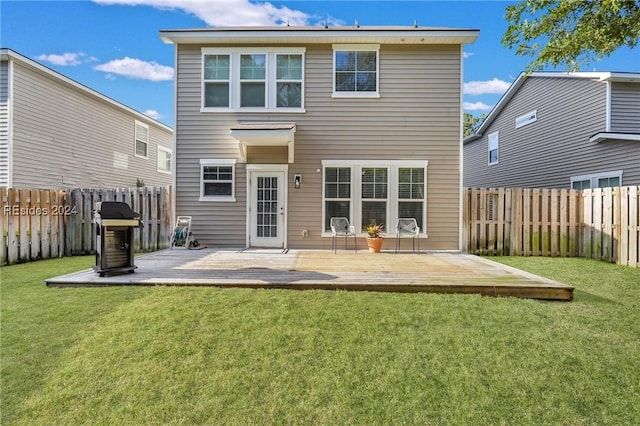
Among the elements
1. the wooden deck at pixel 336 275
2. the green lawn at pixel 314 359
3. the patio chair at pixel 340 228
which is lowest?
the green lawn at pixel 314 359

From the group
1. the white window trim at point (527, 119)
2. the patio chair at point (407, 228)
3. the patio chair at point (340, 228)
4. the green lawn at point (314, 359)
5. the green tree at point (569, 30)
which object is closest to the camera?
the green lawn at point (314, 359)

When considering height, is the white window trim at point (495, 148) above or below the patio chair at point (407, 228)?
above

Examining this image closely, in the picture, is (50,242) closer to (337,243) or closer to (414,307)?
(337,243)

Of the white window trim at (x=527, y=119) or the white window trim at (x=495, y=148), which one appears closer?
the white window trim at (x=527, y=119)

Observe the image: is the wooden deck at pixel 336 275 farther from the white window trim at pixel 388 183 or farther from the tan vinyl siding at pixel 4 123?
the tan vinyl siding at pixel 4 123

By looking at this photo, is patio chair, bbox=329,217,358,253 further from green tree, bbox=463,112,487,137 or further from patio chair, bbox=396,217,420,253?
green tree, bbox=463,112,487,137

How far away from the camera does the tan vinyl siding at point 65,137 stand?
32.7 ft

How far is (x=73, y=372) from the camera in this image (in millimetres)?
2686

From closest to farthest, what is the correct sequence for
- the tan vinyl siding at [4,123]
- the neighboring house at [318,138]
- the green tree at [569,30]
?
1. the green tree at [569,30]
2. the neighboring house at [318,138]
3. the tan vinyl siding at [4,123]

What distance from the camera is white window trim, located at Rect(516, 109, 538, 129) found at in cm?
1286

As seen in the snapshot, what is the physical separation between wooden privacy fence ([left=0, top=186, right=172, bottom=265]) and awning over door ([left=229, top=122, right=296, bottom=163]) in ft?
8.03

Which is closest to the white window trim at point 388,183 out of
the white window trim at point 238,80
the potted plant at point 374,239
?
the potted plant at point 374,239

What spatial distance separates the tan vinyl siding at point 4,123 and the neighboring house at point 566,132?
55.8ft

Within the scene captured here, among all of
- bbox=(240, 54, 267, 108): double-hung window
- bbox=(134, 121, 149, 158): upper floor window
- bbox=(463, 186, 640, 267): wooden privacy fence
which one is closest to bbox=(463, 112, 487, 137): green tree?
bbox=(463, 186, 640, 267): wooden privacy fence
